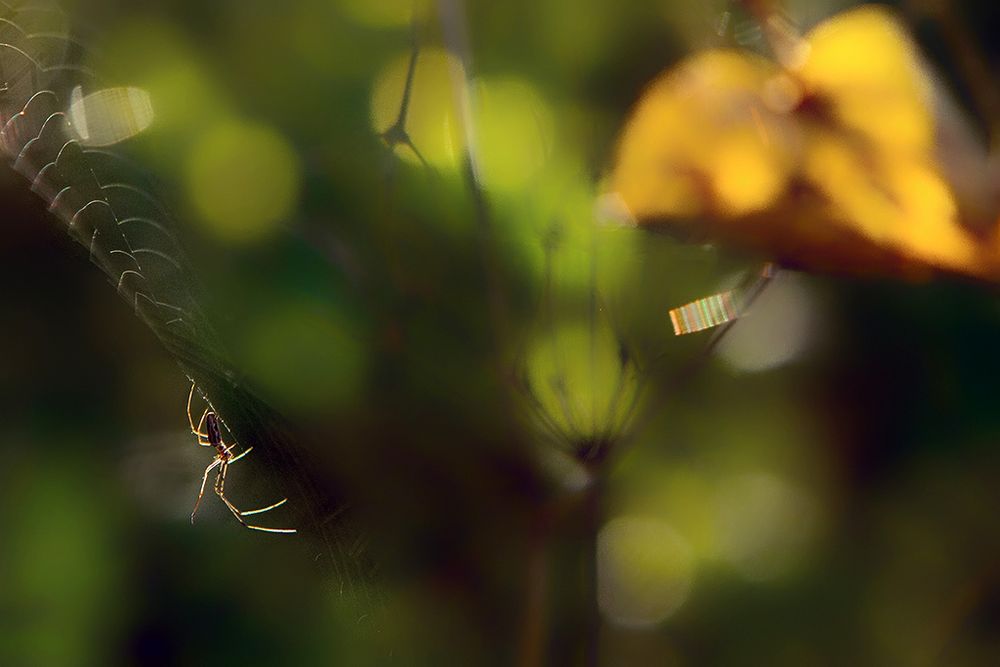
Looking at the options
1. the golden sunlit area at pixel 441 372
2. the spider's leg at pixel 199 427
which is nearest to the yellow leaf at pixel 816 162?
the golden sunlit area at pixel 441 372

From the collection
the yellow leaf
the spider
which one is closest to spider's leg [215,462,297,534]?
the spider

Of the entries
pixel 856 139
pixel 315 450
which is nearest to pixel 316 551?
pixel 315 450

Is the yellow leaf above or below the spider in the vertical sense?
above

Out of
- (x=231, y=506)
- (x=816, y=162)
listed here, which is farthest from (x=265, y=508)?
(x=816, y=162)

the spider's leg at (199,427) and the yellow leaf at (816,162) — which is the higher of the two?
the yellow leaf at (816,162)

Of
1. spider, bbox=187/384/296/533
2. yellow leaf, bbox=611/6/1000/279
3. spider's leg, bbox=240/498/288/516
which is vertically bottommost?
spider's leg, bbox=240/498/288/516

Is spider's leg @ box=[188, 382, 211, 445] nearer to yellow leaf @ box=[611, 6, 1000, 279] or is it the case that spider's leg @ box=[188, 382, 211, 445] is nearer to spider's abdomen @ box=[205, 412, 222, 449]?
spider's abdomen @ box=[205, 412, 222, 449]

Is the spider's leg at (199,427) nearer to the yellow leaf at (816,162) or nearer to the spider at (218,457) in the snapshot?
the spider at (218,457)
